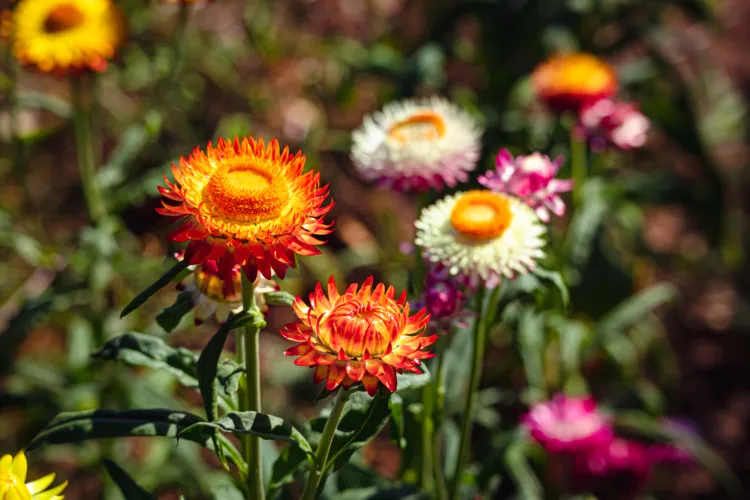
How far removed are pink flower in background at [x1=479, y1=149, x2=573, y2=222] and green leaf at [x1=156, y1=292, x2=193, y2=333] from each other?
2.17ft

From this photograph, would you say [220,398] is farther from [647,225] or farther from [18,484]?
[647,225]

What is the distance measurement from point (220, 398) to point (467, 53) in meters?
2.40

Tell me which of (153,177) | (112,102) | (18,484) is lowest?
(18,484)

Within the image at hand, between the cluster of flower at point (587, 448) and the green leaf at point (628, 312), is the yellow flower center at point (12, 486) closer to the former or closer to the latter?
the cluster of flower at point (587, 448)

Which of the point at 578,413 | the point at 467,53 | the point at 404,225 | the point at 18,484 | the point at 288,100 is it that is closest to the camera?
the point at 18,484

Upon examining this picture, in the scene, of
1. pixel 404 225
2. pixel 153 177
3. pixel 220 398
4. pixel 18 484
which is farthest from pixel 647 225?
pixel 18 484

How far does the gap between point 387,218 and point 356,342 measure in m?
2.41

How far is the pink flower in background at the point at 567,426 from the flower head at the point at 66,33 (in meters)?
1.63

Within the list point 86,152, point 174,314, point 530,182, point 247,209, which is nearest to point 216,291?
point 174,314

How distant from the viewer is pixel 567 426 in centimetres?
234

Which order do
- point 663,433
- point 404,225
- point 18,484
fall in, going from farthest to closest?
point 404,225 < point 663,433 < point 18,484

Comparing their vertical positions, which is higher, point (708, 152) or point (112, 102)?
point (112, 102)

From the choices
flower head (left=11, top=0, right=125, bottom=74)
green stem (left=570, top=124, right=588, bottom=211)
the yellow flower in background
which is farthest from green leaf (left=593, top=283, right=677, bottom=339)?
the yellow flower in background

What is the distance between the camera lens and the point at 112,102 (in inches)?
153
